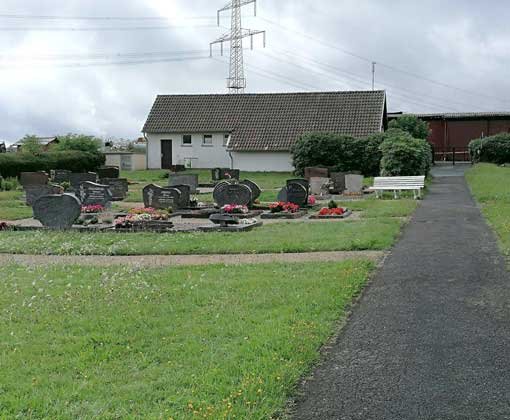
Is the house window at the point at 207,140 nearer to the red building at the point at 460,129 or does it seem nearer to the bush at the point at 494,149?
the red building at the point at 460,129

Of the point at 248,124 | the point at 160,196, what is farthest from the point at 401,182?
the point at 248,124

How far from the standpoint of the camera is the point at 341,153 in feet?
130

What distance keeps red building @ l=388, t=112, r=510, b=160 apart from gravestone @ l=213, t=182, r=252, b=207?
44.1m

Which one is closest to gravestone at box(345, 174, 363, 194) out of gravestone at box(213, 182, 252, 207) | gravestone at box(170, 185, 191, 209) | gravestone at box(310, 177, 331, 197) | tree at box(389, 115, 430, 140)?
gravestone at box(310, 177, 331, 197)

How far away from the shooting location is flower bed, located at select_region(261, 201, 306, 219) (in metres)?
20.3

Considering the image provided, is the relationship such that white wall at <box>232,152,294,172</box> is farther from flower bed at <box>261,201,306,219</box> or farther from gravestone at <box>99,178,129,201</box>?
flower bed at <box>261,201,306,219</box>

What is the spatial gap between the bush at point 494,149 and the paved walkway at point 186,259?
41095mm

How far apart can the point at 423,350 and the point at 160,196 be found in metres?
16.8

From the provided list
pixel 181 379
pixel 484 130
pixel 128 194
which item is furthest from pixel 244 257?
pixel 484 130

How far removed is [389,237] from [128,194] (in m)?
18.0

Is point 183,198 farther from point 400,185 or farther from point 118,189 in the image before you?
point 400,185

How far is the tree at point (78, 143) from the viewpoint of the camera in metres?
52.5

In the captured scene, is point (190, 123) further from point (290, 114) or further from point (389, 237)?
point (389, 237)

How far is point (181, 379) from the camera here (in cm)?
545
